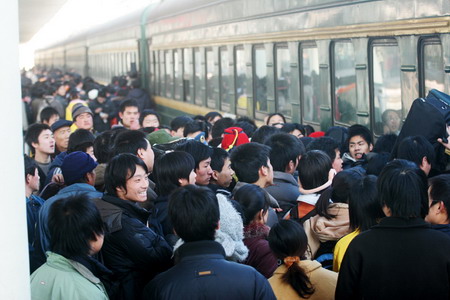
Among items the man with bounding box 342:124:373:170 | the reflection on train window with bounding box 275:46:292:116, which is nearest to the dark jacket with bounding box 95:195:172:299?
the man with bounding box 342:124:373:170

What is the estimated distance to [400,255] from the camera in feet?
10.7

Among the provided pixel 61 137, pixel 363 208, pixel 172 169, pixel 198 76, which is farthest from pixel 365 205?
pixel 198 76

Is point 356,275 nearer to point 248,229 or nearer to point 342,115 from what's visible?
point 248,229

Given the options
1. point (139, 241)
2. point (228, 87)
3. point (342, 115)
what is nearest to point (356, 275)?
point (139, 241)

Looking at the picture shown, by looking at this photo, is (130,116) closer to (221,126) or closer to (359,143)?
(221,126)

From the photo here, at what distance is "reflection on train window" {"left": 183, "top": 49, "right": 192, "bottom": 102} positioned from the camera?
14859mm

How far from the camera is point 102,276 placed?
3.70 metres

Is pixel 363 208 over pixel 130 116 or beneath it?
beneath

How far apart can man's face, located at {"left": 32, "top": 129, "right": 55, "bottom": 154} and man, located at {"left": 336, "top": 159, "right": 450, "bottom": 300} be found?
4.37m

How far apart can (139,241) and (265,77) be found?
6.62 meters

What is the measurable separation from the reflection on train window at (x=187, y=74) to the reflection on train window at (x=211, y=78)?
1.38 m

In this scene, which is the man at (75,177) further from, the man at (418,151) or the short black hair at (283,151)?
the man at (418,151)

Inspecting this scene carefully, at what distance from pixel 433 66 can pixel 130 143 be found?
2256 mm

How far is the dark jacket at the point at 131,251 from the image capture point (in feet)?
12.5
